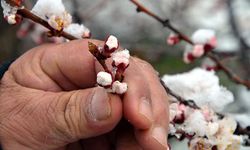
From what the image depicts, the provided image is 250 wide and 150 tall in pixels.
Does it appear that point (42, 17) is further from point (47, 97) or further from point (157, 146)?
point (157, 146)

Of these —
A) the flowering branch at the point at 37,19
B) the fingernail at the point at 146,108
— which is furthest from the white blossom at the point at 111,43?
the flowering branch at the point at 37,19

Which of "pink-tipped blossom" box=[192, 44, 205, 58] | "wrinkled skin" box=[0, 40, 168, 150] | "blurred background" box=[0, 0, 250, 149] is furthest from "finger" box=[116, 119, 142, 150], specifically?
"blurred background" box=[0, 0, 250, 149]

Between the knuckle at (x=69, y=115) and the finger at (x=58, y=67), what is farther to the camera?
the finger at (x=58, y=67)

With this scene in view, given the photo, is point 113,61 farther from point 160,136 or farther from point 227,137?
point 227,137

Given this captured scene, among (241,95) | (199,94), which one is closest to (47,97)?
(199,94)

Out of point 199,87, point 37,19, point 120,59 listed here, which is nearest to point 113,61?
point 120,59

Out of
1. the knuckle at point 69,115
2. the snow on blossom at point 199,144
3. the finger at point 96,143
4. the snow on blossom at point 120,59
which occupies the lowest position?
the finger at point 96,143

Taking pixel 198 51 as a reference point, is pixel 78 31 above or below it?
below

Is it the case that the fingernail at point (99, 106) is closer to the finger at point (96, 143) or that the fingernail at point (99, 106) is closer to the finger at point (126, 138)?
the finger at point (126, 138)
